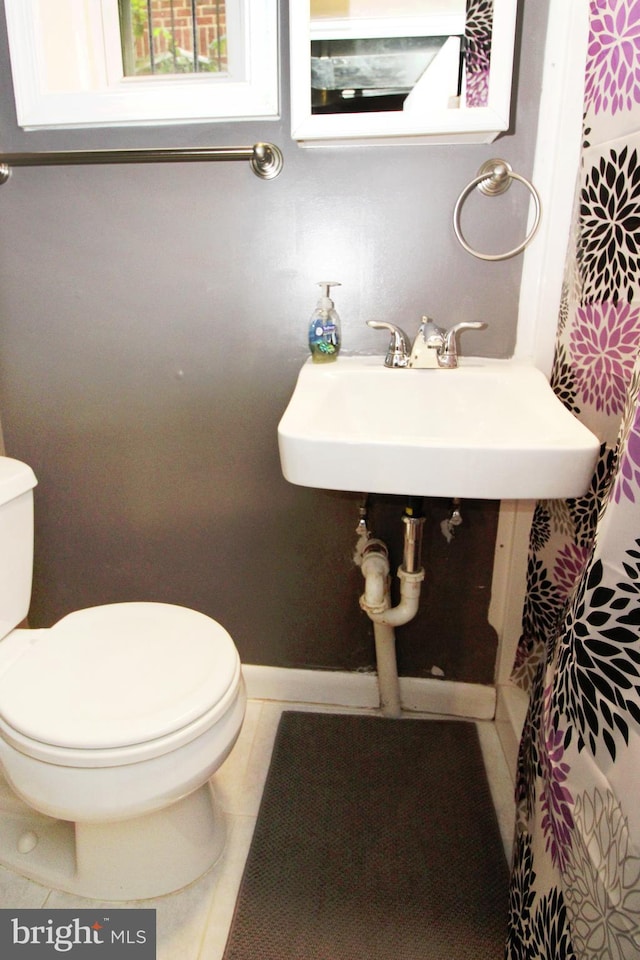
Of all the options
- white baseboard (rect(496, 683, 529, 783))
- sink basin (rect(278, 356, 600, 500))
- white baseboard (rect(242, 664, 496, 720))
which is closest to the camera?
sink basin (rect(278, 356, 600, 500))

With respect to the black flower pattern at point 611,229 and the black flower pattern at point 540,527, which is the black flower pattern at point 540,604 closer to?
the black flower pattern at point 540,527

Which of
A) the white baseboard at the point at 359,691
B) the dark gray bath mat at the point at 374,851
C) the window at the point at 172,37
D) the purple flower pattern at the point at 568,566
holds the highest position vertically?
the window at the point at 172,37

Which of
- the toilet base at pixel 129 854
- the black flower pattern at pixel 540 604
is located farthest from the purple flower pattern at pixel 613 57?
the toilet base at pixel 129 854

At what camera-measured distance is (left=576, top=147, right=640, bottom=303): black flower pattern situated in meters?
0.90

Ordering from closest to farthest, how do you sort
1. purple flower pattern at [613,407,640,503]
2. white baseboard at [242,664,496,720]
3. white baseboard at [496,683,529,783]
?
purple flower pattern at [613,407,640,503] < white baseboard at [496,683,529,783] < white baseboard at [242,664,496,720]

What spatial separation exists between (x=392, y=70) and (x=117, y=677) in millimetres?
1168

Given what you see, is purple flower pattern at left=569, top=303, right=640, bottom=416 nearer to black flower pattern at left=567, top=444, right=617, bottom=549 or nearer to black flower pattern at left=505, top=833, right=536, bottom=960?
black flower pattern at left=567, top=444, right=617, bottom=549

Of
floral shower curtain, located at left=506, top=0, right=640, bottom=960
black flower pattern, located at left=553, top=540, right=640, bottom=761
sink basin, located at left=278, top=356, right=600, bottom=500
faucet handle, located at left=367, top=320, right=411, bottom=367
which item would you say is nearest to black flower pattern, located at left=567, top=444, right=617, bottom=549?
floral shower curtain, located at left=506, top=0, right=640, bottom=960

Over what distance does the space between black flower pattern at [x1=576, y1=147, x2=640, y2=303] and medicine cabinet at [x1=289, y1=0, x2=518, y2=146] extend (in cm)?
20

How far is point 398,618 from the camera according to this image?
134 centimetres

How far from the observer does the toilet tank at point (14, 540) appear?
115 cm

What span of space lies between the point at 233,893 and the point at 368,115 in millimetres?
1449

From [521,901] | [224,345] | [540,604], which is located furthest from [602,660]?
[224,345]

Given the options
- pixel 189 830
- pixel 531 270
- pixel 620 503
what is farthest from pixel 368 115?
pixel 189 830
